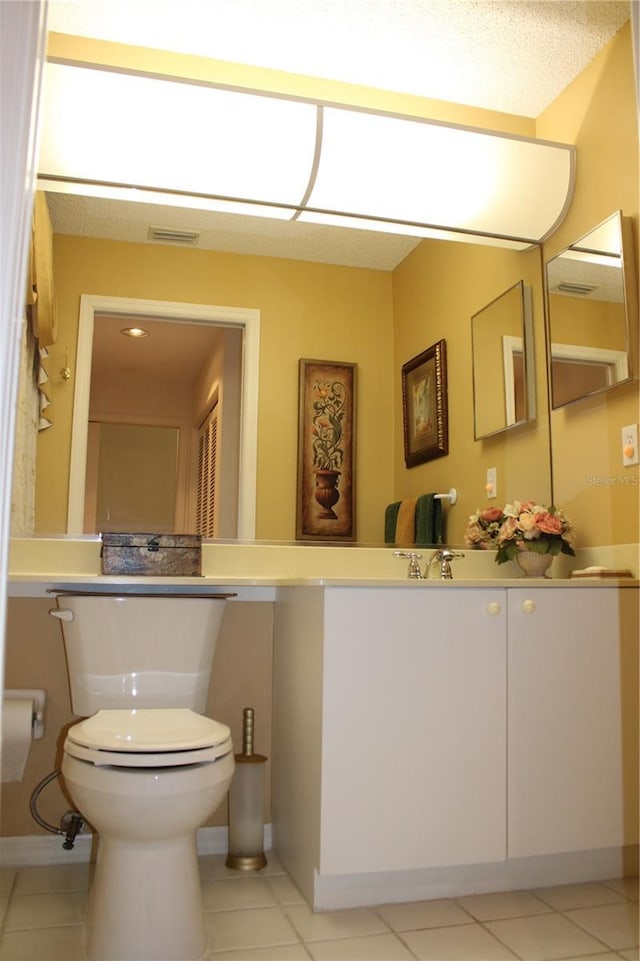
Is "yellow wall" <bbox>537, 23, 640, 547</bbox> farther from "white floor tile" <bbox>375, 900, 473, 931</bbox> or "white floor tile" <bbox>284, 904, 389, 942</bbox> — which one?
"white floor tile" <bbox>284, 904, 389, 942</bbox>

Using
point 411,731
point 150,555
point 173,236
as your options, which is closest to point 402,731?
point 411,731

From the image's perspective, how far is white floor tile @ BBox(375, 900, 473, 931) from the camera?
1786mm

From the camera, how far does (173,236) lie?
238 cm

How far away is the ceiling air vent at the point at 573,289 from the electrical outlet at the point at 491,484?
23.8 inches

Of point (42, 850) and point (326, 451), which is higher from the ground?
point (326, 451)

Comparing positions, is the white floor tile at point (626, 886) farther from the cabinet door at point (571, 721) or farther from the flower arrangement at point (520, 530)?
the flower arrangement at point (520, 530)

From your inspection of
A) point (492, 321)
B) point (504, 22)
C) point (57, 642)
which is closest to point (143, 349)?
point (57, 642)

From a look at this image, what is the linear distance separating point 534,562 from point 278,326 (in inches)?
42.8

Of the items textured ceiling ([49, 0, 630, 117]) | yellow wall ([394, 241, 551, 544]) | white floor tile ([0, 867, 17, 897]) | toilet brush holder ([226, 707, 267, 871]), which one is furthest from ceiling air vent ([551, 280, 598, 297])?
white floor tile ([0, 867, 17, 897])

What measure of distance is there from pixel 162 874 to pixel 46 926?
364 millimetres

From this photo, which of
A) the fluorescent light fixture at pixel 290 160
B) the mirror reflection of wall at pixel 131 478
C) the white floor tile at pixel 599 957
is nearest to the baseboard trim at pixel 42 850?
the mirror reflection of wall at pixel 131 478

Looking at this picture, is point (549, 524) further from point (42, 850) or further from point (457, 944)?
point (42, 850)

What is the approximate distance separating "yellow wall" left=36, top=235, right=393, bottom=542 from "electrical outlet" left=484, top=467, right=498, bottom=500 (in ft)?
1.09

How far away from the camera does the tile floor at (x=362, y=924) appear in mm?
1652
